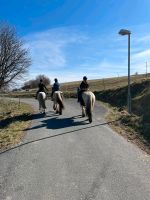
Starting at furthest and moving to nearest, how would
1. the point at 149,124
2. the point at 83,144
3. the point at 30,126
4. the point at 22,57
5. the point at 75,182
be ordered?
the point at 22,57 → the point at 30,126 → the point at 149,124 → the point at 83,144 → the point at 75,182

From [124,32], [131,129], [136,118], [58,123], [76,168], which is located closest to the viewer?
[76,168]

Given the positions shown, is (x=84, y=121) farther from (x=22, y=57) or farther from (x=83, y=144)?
(x=22, y=57)

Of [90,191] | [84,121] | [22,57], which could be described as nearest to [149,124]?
[84,121]

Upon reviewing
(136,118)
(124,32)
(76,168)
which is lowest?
(76,168)

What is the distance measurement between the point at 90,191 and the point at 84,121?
11.3 metres

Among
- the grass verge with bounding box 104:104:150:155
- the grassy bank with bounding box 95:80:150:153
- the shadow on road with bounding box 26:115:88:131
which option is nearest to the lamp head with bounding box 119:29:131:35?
the grassy bank with bounding box 95:80:150:153

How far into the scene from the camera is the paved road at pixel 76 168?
859 centimetres

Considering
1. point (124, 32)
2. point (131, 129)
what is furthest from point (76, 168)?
point (124, 32)

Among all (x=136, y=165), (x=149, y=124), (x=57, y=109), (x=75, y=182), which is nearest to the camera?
(x=75, y=182)

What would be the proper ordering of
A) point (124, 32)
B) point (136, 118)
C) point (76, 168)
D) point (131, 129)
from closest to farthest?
point (76, 168) < point (131, 129) < point (136, 118) < point (124, 32)

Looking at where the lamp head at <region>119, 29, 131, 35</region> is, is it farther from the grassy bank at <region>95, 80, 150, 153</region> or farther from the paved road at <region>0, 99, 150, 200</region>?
the paved road at <region>0, 99, 150, 200</region>

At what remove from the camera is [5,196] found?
855 centimetres

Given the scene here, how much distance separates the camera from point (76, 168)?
34.7ft

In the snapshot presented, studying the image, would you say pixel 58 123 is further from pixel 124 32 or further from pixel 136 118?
pixel 124 32
